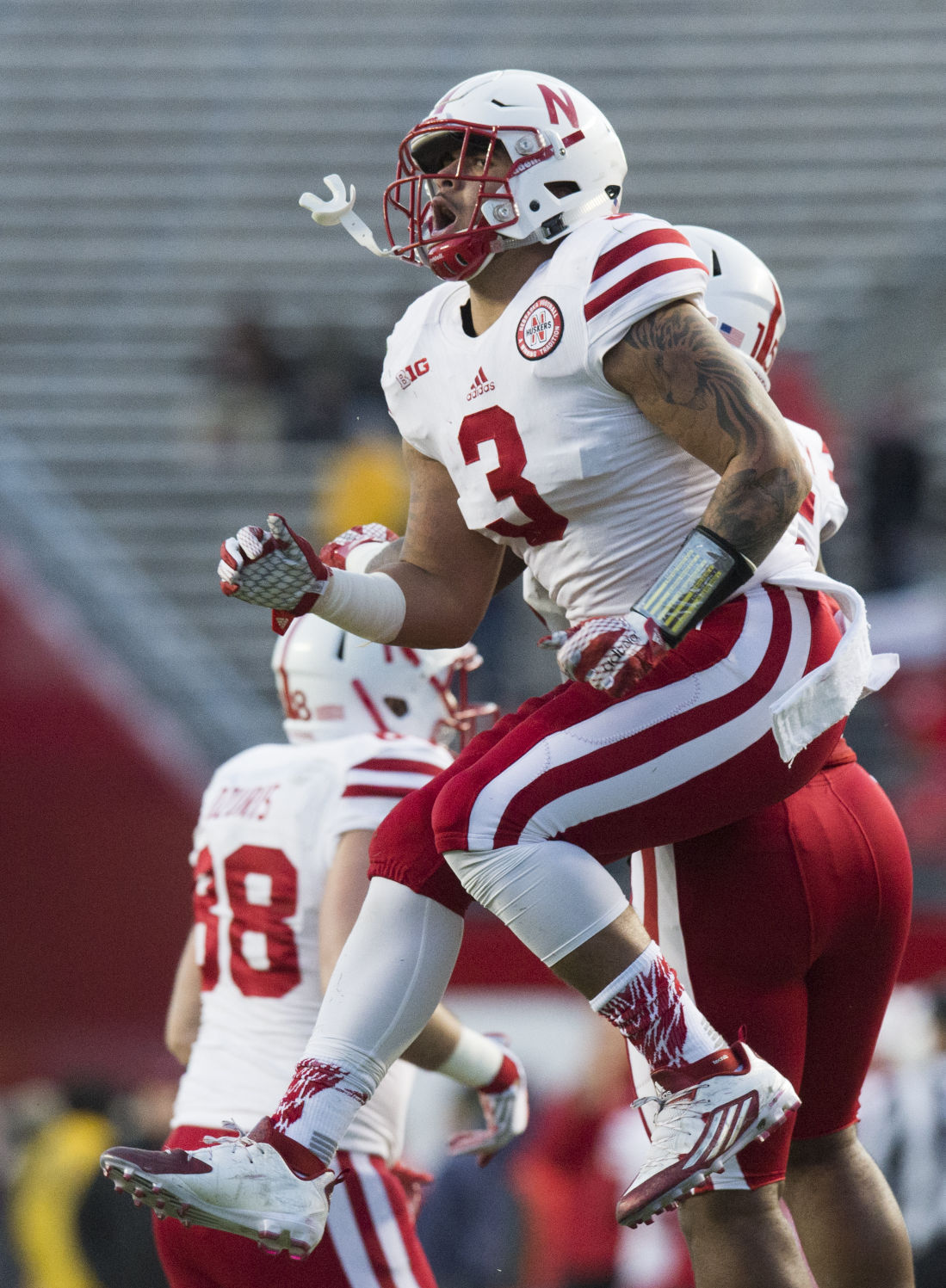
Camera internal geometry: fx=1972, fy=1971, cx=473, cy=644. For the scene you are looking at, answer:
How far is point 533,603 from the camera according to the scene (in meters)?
3.17

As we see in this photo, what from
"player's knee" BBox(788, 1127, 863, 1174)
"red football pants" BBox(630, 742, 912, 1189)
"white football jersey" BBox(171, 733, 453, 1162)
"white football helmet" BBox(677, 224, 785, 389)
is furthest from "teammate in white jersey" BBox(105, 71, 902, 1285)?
"white football jersey" BBox(171, 733, 453, 1162)

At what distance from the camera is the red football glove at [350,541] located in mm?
3309

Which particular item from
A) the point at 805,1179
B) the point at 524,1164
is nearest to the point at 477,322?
the point at 805,1179

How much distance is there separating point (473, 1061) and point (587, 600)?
112 centimetres

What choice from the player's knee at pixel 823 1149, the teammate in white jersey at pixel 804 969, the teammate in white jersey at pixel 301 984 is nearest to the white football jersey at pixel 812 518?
the teammate in white jersey at pixel 804 969

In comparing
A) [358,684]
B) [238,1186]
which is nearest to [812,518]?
[358,684]

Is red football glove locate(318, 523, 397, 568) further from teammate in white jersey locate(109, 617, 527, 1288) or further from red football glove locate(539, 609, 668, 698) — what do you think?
red football glove locate(539, 609, 668, 698)

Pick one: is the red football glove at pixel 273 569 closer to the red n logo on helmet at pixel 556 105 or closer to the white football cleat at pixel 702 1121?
the red n logo on helmet at pixel 556 105

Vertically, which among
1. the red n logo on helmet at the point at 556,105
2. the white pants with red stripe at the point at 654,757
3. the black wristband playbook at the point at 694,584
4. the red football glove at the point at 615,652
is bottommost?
the white pants with red stripe at the point at 654,757

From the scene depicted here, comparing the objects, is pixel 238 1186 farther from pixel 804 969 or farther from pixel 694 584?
pixel 694 584

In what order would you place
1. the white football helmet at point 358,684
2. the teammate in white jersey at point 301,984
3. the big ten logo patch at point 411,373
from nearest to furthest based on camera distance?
the big ten logo patch at point 411,373 → the teammate in white jersey at point 301,984 → the white football helmet at point 358,684

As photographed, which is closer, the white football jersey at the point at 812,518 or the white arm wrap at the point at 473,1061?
the white football jersey at the point at 812,518

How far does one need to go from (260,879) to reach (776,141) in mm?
10530

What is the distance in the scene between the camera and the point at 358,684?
3.86m
